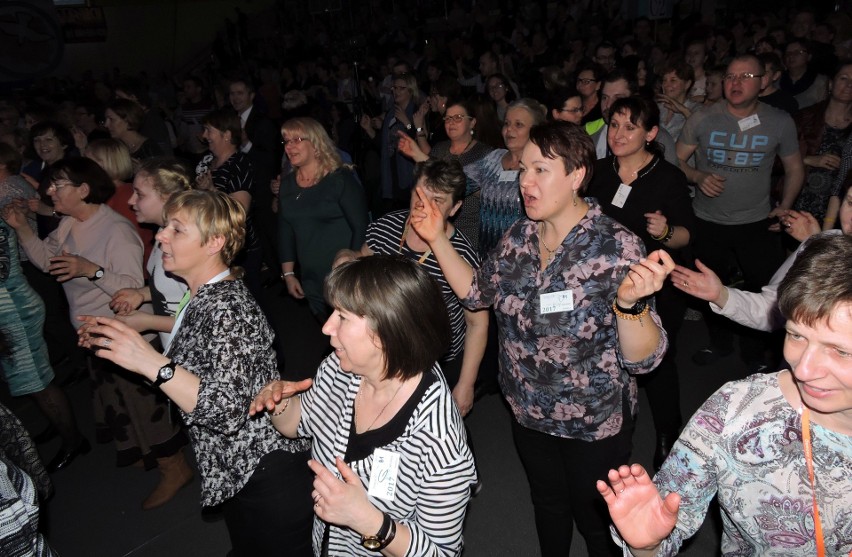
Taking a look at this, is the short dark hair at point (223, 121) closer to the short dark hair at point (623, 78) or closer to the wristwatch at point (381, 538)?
the short dark hair at point (623, 78)

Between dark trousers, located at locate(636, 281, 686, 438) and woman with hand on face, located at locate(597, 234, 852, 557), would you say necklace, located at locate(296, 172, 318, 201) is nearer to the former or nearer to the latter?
dark trousers, located at locate(636, 281, 686, 438)

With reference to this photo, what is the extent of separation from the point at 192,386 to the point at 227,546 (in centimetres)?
147

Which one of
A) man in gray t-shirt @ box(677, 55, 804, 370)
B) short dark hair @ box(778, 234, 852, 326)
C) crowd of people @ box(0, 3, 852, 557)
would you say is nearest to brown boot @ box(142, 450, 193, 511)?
crowd of people @ box(0, 3, 852, 557)

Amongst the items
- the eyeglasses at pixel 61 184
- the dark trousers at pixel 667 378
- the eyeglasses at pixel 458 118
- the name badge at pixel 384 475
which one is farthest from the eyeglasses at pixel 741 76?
the eyeglasses at pixel 61 184

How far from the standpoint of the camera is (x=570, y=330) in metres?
1.89

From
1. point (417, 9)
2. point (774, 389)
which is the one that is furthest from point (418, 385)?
point (417, 9)

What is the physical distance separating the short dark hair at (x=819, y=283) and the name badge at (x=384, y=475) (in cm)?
97

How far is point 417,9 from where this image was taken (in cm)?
1509

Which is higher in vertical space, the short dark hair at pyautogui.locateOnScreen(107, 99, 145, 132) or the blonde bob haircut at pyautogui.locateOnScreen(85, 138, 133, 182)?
the short dark hair at pyautogui.locateOnScreen(107, 99, 145, 132)

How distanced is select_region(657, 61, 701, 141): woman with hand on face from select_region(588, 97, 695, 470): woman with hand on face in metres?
1.57

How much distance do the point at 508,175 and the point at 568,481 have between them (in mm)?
1711

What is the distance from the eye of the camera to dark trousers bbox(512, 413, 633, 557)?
6.68 feet

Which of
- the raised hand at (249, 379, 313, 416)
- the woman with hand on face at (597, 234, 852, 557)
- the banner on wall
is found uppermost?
the banner on wall

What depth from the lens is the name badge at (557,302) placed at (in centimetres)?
187
